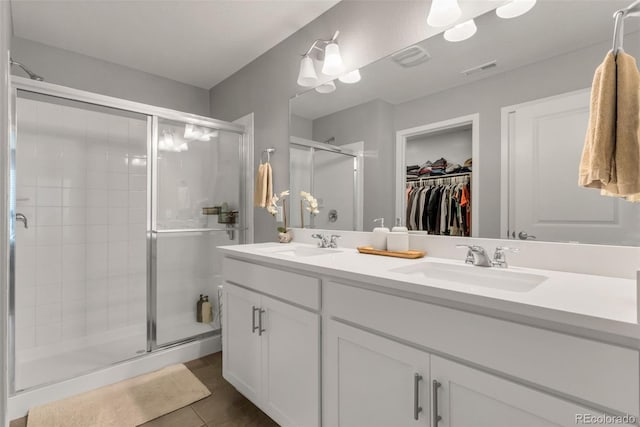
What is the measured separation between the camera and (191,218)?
248cm

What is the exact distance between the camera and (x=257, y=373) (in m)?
1.57

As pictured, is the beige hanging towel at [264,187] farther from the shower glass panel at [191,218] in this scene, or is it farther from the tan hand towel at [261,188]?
the shower glass panel at [191,218]

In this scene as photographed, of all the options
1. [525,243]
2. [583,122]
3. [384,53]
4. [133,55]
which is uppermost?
[133,55]

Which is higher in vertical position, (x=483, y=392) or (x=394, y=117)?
(x=394, y=117)

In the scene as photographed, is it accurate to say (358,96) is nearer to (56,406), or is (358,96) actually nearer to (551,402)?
(551,402)

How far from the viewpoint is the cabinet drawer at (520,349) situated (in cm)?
64

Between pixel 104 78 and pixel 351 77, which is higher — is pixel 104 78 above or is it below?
above

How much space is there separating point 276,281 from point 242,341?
19.5 inches

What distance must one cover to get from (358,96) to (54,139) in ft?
7.98

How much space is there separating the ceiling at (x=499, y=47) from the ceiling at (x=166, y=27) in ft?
2.25

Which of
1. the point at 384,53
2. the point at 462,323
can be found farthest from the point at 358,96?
the point at 462,323

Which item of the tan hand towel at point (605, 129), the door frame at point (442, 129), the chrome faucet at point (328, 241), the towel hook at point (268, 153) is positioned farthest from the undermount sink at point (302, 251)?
the tan hand towel at point (605, 129)

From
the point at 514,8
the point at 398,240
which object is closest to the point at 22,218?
the point at 398,240

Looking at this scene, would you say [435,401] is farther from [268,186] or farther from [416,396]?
[268,186]
